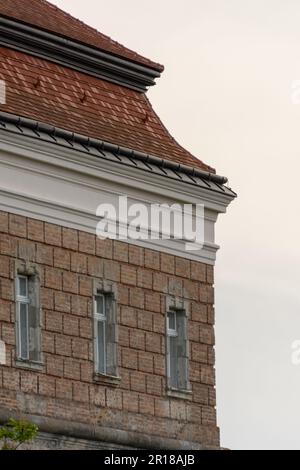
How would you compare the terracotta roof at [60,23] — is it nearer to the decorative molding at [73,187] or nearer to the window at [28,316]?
the decorative molding at [73,187]

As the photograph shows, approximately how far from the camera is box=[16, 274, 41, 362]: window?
63.0m

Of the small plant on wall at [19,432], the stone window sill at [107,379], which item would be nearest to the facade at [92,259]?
the stone window sill at [107,379]

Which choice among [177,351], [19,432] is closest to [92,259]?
[177,351]

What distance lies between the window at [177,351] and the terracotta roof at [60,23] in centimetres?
510

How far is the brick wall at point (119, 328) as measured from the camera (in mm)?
62781

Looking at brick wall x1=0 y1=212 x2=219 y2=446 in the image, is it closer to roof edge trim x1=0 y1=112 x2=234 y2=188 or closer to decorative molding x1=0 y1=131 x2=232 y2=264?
decorative molding x1=0 y1=131 x2=232 y2=264

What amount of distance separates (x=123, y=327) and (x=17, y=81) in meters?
4.98

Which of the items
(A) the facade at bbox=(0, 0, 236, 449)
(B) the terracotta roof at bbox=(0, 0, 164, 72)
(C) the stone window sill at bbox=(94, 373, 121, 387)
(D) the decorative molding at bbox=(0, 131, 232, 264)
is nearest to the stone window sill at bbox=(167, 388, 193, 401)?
(A) the facade at bbox=(0, 0, 236, 449)

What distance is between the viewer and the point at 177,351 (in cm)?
6694

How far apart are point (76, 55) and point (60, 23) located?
114cm

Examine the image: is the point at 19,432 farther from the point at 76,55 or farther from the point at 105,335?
the point at 76,55

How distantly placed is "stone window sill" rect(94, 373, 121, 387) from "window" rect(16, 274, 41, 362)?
174 centimetres

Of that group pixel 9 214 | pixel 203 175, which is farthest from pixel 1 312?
pixel 203 175

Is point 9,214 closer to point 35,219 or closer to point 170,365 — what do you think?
point 35,219
